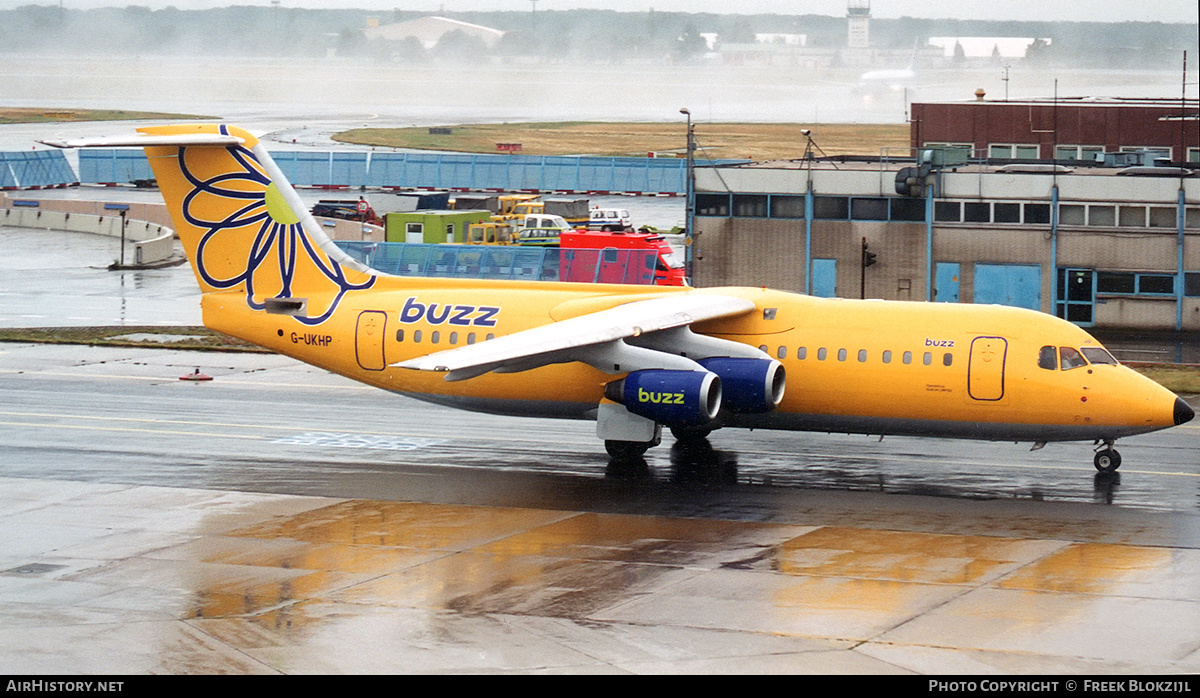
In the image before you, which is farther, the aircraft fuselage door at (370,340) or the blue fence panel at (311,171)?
the blue fence panel at (311,171)

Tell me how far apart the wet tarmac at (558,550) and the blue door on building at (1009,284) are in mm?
19420

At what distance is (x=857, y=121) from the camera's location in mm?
165125

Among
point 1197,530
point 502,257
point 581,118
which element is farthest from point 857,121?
point 1197,530

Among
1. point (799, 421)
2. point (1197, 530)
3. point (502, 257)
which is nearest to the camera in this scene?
point (1197, 530)

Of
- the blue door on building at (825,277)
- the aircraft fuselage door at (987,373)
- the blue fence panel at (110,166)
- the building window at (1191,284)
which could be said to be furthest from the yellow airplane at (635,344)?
the blue fence panel at (110,166)

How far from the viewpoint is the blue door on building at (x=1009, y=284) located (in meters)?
52.3

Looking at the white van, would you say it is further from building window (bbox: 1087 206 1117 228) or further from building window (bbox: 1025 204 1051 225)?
building window (bbox: 1087 206 1117 228)

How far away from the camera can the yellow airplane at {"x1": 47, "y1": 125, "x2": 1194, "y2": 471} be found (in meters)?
29.3

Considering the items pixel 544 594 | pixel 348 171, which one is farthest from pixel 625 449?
pixel 348 171

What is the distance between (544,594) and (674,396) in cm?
807

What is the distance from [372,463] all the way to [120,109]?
149 m

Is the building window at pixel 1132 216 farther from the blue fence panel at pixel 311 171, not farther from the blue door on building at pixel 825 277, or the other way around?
the blue fence panel at pixel 311 171
